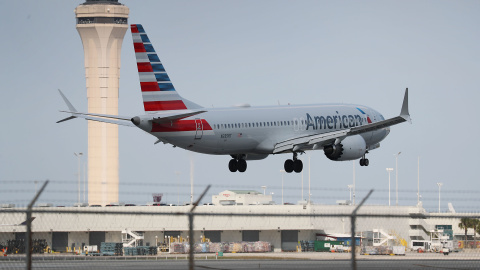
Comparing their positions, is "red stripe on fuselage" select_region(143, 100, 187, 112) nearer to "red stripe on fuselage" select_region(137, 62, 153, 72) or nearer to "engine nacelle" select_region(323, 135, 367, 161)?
"red stripe on fuselage" select_region(137, 62, 153, 72)

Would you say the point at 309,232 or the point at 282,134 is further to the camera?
the point at 309,232

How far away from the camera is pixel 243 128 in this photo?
247 feet

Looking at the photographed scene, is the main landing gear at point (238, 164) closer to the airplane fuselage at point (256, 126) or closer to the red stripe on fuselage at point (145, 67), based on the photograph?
the airplane fuselage at point (256, 126)

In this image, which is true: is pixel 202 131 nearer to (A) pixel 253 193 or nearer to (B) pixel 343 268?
(B) pixel 343 268

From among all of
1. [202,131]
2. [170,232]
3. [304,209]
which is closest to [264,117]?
[202,131]

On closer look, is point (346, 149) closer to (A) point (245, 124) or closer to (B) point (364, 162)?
(B) point (364, 162)

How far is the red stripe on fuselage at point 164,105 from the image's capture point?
73.4m

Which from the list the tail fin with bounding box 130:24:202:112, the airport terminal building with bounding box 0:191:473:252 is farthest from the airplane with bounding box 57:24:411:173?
the airport terminal building with bounding box 0:191:473:252

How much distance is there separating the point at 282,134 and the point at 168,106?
395 inches

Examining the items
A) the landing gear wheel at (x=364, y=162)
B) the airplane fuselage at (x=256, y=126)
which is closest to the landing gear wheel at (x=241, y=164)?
the airplane fuselage at (x=256, y=126)

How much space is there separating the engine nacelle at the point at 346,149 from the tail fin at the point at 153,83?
436 inches

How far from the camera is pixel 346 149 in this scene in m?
78.4

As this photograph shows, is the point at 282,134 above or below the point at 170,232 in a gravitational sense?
above

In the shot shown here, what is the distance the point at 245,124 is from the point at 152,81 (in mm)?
7328
